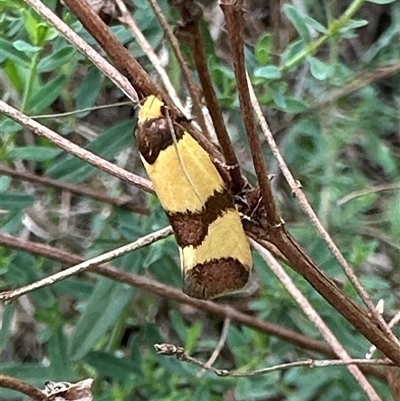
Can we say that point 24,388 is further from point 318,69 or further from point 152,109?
point 318,69

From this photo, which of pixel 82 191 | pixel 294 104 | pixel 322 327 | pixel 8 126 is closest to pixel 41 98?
pixel 8 126

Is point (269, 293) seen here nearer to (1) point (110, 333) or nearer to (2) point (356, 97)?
(1) point (110, 333)

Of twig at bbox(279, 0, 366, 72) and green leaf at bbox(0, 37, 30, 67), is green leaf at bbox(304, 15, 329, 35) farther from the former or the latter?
green leaf at bbox(0, 37, 30, 67)

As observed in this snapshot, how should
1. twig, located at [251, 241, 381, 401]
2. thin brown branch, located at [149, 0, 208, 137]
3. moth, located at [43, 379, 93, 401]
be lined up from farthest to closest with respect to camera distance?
twig, located at [251, 241, 381, 401] → thin brown branch, located at [149, 0, 208, 137] → moth, located at [43, 379, 93, 401]

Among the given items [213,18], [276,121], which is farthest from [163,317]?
[213,18]

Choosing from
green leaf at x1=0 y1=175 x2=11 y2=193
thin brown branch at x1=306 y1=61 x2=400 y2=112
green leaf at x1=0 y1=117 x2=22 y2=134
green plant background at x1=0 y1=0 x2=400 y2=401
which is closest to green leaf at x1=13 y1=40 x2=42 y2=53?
green plant background at x1=0 y1=0 x2=400 y2=401
